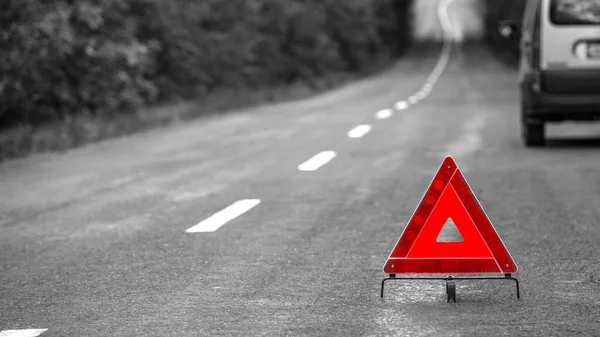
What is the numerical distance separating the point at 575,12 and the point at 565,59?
58cm

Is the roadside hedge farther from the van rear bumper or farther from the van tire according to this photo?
the van rear bumper

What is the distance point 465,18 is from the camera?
507 feet

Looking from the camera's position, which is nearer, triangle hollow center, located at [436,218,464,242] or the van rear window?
triangle hollow center, located at [436,218,464,242]

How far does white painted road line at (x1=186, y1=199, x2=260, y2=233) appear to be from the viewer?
8742mm

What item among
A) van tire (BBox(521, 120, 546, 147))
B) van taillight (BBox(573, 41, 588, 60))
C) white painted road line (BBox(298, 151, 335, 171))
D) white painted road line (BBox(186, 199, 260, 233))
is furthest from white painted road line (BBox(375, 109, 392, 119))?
white painted road line (BBox(186, 199, 260, 233))

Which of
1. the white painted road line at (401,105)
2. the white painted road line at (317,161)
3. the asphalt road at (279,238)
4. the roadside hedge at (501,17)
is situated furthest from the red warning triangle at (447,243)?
the roadside hedge at (501,17)

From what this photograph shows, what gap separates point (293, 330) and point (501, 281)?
5.45 ft

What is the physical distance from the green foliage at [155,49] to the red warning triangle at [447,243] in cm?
1650

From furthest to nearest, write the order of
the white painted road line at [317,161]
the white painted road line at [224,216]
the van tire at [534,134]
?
the van tire at [534,134] < the white painted road line at [317,161] < the white painted road line at [224,216]

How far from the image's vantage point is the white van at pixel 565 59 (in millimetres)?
14398

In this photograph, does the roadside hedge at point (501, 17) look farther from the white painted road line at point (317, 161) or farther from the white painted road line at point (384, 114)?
the white painted road line at point (317, 161)

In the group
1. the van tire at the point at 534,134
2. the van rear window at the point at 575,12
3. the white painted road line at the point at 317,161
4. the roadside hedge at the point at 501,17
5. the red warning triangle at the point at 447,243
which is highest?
the red warning triangle at the point at 447,243

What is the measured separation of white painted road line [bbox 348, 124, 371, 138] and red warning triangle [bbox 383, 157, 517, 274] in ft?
38.2

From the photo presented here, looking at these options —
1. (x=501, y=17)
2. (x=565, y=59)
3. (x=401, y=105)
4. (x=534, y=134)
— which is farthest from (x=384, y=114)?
(x=501, y=17)
